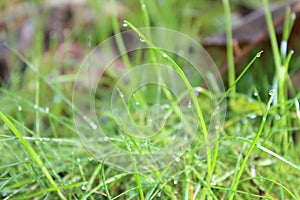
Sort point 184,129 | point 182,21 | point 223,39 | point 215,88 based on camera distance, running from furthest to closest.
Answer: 1. point 182,21
2. point 223,39
3. point 215,88
4. point 184,129

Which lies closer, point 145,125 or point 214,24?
point 145,125

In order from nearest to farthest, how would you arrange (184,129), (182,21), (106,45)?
(184,129) → (106,45) → (182,21)

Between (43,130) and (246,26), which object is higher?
(246,26)

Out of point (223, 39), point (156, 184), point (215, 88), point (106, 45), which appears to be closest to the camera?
point (156, 184)

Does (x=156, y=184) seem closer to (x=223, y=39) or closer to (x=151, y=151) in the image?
(x=151, y=151)

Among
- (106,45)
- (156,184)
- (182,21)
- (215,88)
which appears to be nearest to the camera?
(156,184)

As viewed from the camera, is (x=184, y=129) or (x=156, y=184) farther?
(x=184, y=129)

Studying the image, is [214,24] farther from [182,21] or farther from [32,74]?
[32,74]

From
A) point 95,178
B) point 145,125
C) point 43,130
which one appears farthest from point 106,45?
point 95,178

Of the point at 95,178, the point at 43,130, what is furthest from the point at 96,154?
the point at 43,130
